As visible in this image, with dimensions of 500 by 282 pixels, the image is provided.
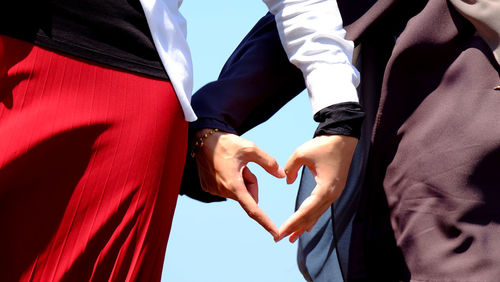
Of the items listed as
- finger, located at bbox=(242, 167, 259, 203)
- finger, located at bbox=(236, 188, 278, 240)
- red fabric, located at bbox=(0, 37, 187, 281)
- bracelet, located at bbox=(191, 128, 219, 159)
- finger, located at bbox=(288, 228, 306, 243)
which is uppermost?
red fabric, located at bbox=(0, 37, 187, 281)

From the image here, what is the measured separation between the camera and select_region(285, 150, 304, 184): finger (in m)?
1.11

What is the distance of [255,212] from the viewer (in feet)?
3.54

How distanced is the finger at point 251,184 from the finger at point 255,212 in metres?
0.02

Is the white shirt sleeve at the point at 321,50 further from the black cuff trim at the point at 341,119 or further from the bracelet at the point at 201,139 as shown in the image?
the bracelet at the point at 201,139

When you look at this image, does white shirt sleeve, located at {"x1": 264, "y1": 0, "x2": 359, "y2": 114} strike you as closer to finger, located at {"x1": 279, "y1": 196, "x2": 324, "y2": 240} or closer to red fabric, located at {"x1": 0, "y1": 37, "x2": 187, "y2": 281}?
finger, located at {"x1": 279, "y1": 196, "x2": 324, "y2": 240}

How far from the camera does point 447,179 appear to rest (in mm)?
1233

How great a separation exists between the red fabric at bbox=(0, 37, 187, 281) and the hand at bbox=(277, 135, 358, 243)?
0.81 ft

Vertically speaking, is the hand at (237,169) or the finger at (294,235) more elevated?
the hand at (237,169)

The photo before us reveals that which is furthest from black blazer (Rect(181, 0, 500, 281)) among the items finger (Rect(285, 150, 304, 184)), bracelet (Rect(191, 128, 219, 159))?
finger (Rect(285, 150, 304, 184))

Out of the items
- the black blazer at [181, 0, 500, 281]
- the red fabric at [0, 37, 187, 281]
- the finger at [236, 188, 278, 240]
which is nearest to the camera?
the red fabric at [0, 37, 187, 281]

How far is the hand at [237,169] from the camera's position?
108cm

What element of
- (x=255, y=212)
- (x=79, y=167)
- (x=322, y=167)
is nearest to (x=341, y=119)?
(x=322, y=167)

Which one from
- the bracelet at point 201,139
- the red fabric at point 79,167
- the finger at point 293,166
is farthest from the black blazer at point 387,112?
the red fabric at point 79,167

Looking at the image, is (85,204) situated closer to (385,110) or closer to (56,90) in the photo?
(56,90)
